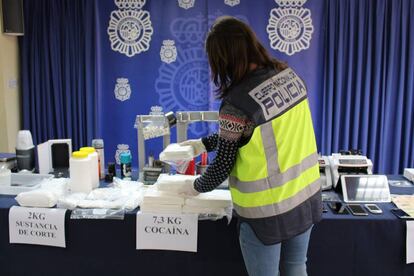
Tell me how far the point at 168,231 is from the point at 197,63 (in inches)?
81.3

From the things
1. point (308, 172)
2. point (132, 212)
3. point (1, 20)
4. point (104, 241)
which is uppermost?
point (1, 20)

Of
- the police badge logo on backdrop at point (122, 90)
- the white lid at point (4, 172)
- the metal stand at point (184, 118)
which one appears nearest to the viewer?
the white lid at point (4, 172)

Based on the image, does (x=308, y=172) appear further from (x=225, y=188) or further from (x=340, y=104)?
(x=340, y=104)

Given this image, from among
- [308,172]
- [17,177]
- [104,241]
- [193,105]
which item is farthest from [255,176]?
[193,105]

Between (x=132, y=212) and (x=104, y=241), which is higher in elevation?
(x=132, y=212)

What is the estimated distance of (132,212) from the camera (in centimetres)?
169

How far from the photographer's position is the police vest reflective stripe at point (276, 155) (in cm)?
127

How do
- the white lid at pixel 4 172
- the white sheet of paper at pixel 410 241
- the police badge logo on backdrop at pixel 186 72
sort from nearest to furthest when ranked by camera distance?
1. the white sheet of paper at pixel 410 241
2. the white lid at pixel 4 172
3. the police badge logo on backdrop at pixel 186 72

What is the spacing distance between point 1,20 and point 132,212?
2359 millimetres

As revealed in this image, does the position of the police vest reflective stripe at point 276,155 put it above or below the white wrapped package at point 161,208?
above

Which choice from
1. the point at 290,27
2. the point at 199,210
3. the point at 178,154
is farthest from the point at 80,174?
the point at 290,27

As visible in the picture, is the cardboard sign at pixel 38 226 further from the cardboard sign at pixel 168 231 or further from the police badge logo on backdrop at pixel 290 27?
the police badge logo on backdrop at pixel 290 27

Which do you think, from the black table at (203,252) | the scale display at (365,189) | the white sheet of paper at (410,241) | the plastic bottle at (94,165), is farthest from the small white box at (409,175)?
the plastic bottle at (94,165)

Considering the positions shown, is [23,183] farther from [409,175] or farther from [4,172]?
[409,175]
